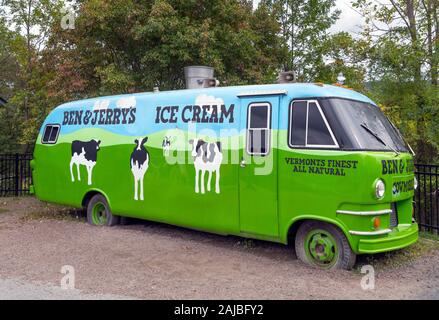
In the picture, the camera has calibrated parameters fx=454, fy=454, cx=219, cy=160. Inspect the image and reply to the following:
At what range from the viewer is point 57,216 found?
10273 millimetres

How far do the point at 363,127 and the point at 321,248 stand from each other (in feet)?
5.63

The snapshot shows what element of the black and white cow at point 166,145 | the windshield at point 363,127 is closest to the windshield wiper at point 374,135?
the windshield at point 363,127

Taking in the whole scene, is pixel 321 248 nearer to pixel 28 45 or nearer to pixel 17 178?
pixel 17 178

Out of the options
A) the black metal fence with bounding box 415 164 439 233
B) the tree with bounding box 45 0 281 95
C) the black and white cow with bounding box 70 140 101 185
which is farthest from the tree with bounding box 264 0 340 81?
the black and white cow with bounding box 70 140 101 185

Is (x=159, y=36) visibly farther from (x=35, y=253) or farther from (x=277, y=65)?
(x=35, y=253)

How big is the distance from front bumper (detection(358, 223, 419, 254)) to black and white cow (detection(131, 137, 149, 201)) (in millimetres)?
4003

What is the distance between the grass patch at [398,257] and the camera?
20.7ft

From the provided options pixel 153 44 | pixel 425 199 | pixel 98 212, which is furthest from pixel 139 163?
pixel 425 199

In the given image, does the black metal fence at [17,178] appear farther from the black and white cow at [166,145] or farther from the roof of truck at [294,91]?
the roof of truck at [294,91]

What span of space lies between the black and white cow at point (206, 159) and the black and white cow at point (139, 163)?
1.10m

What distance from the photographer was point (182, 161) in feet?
24.6

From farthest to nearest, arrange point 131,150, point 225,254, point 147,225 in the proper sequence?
point 147,225 → point 131,150 → point 225,254
